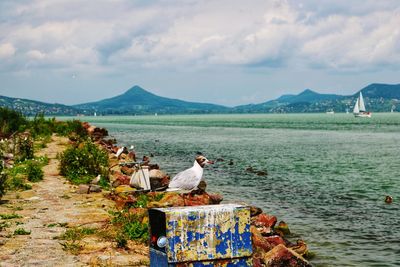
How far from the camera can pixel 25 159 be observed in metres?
25.5

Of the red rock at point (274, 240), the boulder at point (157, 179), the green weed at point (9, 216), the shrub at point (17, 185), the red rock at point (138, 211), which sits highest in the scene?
the shrub at point (17, 185)

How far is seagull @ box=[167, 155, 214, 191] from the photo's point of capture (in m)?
13.3

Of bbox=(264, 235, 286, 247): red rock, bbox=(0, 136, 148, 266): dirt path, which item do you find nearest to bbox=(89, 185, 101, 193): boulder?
bbox=(0, 136, 148, 266): dirt path

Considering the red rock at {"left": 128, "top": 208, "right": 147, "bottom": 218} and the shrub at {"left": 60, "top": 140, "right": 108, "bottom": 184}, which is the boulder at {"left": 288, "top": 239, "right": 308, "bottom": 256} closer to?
the red rock at {"left": 128, "top": 208, "right": 147, "bottom": 218}

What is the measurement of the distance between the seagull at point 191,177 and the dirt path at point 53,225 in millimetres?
1992

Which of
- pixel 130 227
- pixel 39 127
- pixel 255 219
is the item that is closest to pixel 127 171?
pixel 255 219

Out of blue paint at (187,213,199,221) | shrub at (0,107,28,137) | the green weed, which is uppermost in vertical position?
shrub at (0,107,28,137)

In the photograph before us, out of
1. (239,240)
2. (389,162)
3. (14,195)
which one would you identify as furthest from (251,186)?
(239,240)

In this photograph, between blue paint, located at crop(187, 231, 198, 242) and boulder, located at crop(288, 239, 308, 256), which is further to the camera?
boulder, located at crop(288, 239, 308, 256)

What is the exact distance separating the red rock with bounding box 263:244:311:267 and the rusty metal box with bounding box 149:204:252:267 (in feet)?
17.4

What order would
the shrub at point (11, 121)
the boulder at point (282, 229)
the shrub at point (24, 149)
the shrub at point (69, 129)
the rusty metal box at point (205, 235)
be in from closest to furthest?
the rusty metal box at point (205, 235) < the boulder at point (282, 229) < the shrub at point (24, 149) < the shrub at point (11, 121) < the shrub at point (69, 129)

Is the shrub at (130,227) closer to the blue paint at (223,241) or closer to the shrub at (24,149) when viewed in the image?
the blue paint at (223,241)

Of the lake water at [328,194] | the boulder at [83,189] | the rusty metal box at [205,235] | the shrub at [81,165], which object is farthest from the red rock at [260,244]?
the shrub at [81,165]

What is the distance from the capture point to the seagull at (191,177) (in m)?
13.3
